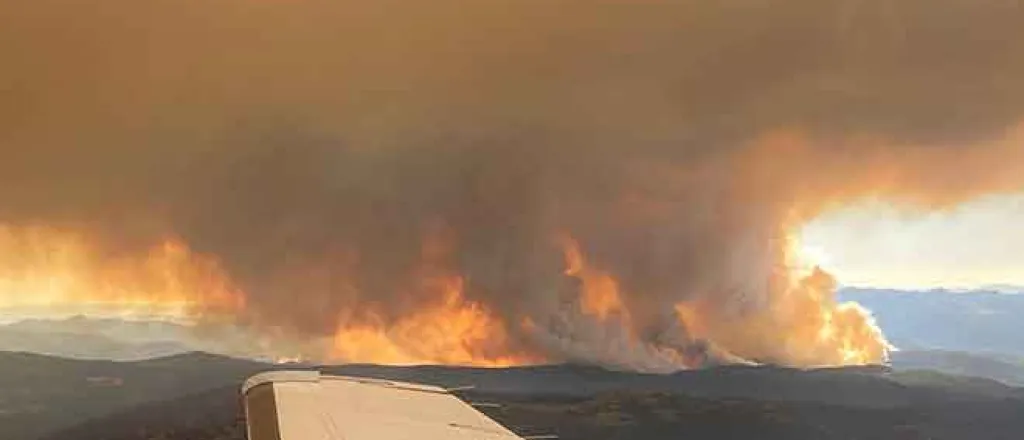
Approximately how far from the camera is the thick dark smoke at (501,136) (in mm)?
4754

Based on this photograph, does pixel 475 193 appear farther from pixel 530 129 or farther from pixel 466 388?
pixel 466 388

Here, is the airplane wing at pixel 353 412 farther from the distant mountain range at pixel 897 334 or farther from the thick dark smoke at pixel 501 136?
the distant mountain range at pixel 897 334

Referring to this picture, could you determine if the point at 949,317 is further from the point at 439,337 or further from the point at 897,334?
the point at 439,337

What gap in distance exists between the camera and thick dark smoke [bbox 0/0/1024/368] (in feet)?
15.6

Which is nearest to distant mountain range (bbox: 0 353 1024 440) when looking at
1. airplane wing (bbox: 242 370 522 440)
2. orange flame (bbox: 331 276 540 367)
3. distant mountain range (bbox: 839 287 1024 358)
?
orange flame (bbox: 331 276 540 367)

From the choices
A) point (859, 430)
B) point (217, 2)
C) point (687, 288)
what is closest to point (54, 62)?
point (217, 2)

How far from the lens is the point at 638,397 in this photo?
4.73 m

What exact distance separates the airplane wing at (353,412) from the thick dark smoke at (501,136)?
223 cm

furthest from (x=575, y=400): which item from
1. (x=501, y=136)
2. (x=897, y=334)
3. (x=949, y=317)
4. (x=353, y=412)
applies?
(x=353, y=412)

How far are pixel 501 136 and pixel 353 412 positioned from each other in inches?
111

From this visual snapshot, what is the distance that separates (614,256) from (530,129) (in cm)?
72

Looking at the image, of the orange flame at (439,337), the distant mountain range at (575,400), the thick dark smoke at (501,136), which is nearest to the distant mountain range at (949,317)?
the distant mountain range at (575,400)

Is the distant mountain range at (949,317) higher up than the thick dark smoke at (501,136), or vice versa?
the thick dark smoke at (501,136)

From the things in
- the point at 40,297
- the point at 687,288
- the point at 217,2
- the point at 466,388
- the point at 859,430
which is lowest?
→ the point at 859,430
